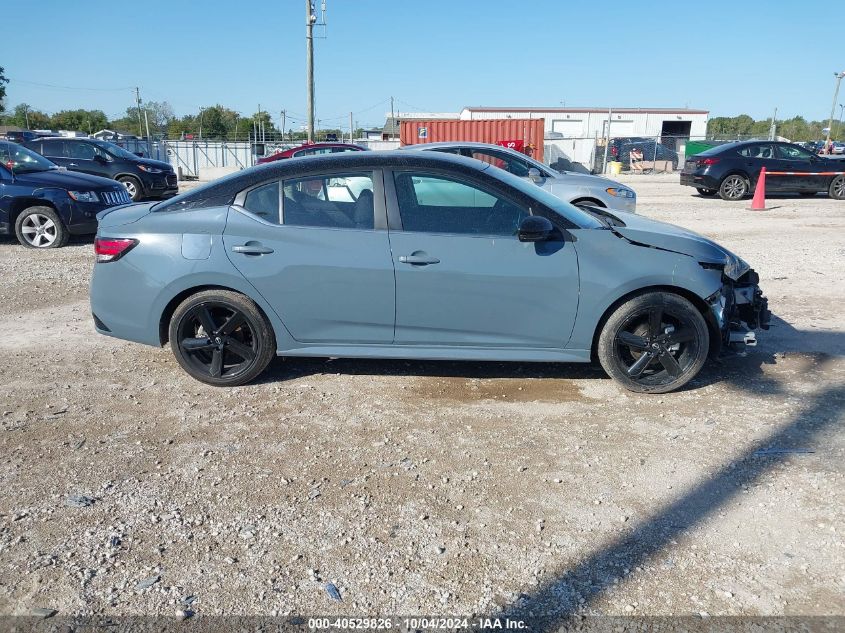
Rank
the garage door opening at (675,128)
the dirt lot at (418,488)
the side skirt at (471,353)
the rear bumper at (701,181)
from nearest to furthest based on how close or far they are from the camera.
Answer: the dirt lot at (418,488)
the side skirt at (471,353)
the rear bumper at (701,181)
the garage door opening at (675,128)

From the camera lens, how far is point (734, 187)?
57.8ft

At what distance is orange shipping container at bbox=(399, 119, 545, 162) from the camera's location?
28.0 metres

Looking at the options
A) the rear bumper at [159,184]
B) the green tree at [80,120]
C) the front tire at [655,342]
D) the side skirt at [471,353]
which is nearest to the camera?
the front tire at [655,342]

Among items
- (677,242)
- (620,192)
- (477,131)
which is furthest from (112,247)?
(477,131)

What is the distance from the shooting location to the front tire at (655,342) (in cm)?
446

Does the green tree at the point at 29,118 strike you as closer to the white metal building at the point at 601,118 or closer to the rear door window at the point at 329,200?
the white metal building at the point at 601,118

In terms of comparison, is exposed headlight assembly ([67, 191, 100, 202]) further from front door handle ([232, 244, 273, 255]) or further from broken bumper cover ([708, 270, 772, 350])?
broken bumper cover ([708, 270, 772, 350])

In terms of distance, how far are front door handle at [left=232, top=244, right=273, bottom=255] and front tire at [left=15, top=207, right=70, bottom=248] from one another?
7.05 meters

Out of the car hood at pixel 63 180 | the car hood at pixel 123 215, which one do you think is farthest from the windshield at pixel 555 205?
the car hood at pixel 63 180

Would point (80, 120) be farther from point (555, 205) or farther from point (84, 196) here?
point (555, 205)

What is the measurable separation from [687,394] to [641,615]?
2.38 meters

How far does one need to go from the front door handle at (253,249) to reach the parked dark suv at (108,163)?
12926 mm

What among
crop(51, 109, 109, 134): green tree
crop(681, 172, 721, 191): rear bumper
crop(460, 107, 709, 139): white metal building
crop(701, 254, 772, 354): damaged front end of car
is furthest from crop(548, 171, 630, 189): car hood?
crop(51, 109, 109, 134): green tree

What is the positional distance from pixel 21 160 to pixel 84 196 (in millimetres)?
1680
